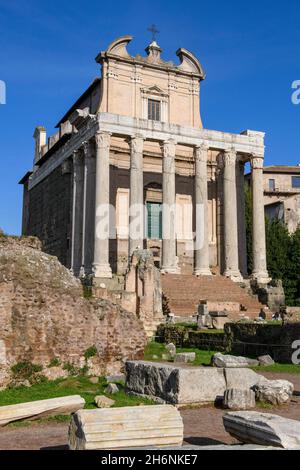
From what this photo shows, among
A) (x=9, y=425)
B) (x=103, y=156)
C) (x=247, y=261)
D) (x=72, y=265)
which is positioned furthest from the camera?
(x=247, y=261)

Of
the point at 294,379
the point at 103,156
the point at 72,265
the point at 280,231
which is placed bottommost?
the point at 294,379

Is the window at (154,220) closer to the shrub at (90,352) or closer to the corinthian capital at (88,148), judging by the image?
the corinthian capital at (88,148)

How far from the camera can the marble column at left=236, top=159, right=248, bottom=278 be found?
36.3 meters

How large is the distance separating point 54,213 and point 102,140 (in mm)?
11547

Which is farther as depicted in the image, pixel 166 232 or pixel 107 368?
pixel 166 232

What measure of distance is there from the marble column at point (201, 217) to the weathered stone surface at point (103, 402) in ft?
78.0

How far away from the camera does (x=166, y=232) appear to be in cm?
3262

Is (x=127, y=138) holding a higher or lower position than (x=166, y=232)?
higher

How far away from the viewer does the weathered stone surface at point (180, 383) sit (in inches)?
349

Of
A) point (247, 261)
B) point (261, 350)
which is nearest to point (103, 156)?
point (247, 261)

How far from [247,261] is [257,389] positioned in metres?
31.1

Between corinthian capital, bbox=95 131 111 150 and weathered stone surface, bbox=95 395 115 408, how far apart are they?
24851mm

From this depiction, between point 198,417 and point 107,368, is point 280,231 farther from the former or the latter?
point 198,417
